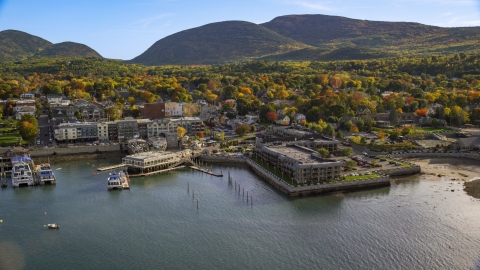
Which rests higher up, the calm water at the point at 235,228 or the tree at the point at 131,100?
the tree at the point at 131,100

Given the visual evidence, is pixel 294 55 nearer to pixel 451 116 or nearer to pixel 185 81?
pixel 185 81

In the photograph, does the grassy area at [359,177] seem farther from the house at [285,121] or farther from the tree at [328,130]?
the house at [285,121]

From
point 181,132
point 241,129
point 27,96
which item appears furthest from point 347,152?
point 27,96

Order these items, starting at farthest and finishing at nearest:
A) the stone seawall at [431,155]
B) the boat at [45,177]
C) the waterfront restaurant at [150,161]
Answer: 1. the stone seawall at [431,155]
2. the waterfront restaurant at [150,161]
3. the boat at [45,177]

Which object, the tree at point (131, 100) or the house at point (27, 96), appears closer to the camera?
the tree at point (131, 100)

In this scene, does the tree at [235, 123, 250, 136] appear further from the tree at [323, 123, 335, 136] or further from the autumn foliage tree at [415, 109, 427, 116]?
the autumn foliage tree at [415, 109, 427, 116]

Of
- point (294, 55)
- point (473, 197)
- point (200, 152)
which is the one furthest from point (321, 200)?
point (294, 55)

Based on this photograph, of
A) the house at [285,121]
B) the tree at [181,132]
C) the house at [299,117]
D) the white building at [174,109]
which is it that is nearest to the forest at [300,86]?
the house at [299,117]
